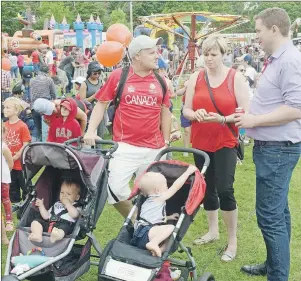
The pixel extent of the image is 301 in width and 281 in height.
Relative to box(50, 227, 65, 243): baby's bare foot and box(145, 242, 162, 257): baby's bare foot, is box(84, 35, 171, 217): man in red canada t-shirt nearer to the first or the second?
box(50, 227, 65, 243): baby's bare foot

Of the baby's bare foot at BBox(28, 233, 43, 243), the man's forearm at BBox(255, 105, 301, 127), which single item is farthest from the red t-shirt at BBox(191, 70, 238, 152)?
the baby's bare foot at BBox(28, 233, 43, 243)

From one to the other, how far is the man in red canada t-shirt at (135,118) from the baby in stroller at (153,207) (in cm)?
57

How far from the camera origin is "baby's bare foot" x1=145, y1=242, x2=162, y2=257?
2.99 metres

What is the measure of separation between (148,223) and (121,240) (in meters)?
0.22

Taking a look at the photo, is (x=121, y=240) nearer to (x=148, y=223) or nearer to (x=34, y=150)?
(x=148, y=223)

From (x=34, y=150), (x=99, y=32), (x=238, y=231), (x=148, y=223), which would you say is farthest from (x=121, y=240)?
(x=99, y=32)

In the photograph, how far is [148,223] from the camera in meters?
3.28

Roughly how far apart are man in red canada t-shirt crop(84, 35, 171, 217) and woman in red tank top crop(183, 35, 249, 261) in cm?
33

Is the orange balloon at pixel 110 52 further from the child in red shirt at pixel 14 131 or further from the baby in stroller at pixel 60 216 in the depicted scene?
the baby in stroller at pixel 60 216

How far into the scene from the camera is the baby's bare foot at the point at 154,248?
299 centimetres

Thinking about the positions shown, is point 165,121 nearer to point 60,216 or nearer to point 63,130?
point 60,216

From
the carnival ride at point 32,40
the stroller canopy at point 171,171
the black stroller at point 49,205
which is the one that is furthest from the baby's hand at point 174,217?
the carnival ride at point 32,40

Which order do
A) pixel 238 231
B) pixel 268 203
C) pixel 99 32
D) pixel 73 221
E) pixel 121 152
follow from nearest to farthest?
pixel 268 203 < pixel 73 221 < pixel 121 152 < pixel 238 231 < pixel 99 32

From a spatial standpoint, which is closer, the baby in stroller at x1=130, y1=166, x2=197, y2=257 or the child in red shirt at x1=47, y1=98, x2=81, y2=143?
the baby in stroller at x1=130, y1=166, x2=197, y2=257
